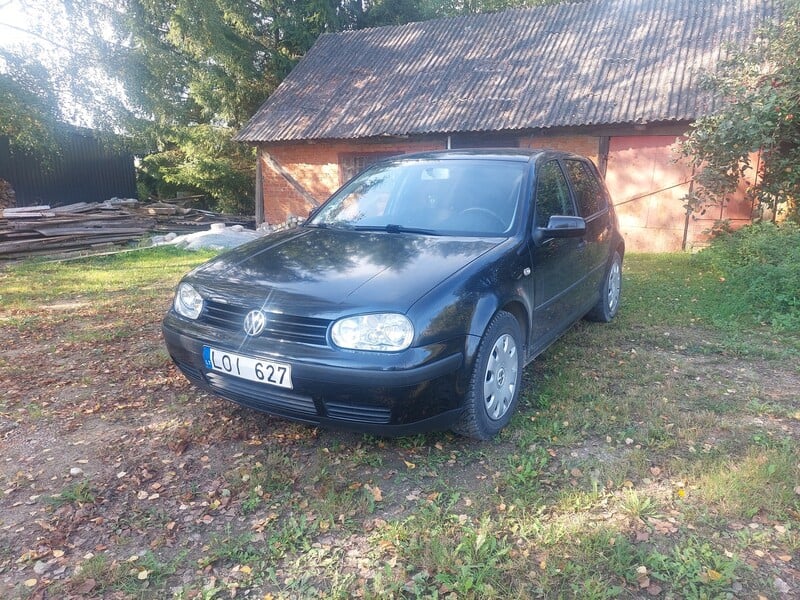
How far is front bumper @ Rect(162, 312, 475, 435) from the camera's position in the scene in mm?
2537

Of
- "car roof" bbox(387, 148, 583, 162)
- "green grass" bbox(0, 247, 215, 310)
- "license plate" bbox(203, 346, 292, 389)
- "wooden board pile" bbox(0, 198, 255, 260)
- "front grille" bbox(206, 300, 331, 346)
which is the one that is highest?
"car roof" bbox(387, 148, 583, 162)

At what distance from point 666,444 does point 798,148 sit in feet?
24.7

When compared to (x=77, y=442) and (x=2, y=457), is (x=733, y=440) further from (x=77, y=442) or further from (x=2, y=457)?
(x=2, y=457)

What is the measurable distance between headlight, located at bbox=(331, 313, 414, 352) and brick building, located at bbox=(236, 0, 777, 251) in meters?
8.78

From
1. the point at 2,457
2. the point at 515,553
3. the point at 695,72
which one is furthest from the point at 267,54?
the point at 515,553

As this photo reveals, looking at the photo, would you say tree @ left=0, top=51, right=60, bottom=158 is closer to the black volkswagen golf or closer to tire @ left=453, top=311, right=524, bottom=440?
the black volkswagen golf

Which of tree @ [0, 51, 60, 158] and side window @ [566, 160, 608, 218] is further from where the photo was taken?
tree @ [0, 51, 60, 158]

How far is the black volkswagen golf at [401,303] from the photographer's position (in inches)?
102

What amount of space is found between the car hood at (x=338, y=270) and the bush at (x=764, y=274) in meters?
3.85

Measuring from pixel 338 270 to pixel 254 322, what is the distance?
53 centimetres

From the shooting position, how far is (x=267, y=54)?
17.5 meters

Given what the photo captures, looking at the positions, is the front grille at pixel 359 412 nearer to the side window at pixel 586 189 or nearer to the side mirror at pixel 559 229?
the side mirror at pixel 559 229

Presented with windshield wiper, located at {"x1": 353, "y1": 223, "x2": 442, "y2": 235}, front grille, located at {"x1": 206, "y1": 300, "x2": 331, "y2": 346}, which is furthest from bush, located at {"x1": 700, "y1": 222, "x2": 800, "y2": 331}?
front grille, located at {"x1": 206, "y1": 300, "x2": 331, "y2": 346}

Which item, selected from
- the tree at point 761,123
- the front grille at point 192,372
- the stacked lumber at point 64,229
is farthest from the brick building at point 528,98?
the front grille at point 192,372
